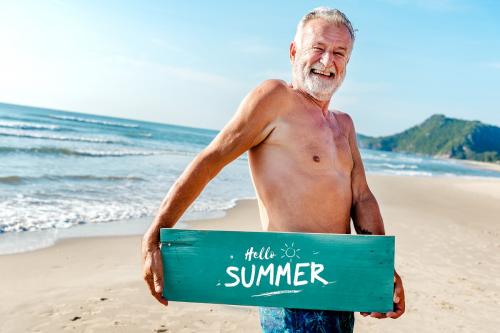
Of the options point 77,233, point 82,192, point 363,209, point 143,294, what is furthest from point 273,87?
point 82,192

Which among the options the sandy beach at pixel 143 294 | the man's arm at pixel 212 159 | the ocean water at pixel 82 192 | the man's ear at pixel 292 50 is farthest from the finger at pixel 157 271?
the ocean water at pixel 82 192

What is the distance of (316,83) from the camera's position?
1903 mm

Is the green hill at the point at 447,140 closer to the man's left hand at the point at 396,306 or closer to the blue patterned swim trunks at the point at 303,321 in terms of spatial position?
the man's left hand at the point at 396,306

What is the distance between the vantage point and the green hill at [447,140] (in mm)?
116744

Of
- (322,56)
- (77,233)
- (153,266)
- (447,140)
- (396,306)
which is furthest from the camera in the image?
(447,140)

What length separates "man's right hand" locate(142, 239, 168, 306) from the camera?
5.41 feet

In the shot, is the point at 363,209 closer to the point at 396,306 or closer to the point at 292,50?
the point at 396,306

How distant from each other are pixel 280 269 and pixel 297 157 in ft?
1.47

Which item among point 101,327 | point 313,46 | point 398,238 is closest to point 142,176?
point 398,238

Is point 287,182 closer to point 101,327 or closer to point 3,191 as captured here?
point 101,327

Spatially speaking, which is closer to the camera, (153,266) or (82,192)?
(153,266)

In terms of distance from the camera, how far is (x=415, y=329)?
184 inches

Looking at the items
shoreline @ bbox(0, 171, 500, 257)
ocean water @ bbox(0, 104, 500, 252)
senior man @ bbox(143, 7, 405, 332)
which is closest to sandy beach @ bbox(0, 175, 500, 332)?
shoreline @ bbox(0, 171, 500, 257)

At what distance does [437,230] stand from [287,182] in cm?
944
